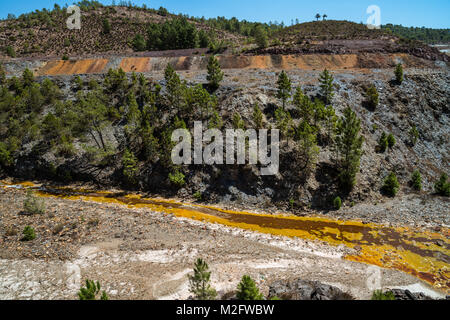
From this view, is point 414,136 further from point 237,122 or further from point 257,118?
point 237,122

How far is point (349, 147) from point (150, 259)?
869 inches

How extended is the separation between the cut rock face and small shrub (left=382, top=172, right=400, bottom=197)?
17751mm

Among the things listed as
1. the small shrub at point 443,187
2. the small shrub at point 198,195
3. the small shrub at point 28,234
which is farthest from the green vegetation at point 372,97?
the small shrub at point 28,234

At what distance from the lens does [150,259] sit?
1873 cm

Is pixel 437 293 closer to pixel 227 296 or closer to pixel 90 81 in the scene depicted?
pixel 227 296

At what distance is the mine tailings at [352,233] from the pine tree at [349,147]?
4882 mm

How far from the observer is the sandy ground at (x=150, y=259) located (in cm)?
1592

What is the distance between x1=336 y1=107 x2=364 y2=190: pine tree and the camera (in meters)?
26.0

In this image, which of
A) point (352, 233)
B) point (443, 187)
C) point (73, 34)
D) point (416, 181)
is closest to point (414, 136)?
point (416, 181)

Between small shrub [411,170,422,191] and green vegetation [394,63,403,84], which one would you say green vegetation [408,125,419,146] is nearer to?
small shrub [411,170,422,191]

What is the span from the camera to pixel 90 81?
146 feet

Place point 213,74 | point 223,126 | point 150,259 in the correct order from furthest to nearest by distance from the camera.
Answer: point 213,74 < point 223,126 < point 150,259

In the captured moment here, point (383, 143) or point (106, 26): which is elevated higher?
point (106, 26)
